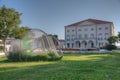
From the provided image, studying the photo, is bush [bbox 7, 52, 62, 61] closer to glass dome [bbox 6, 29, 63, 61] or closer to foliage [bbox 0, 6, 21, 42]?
glass dome [bbox 6, 29, 63, 61]

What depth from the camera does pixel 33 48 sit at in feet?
55.0

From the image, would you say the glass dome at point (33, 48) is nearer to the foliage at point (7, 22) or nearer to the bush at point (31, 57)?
the bush at point (31, 57)

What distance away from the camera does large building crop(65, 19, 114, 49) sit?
62259mm

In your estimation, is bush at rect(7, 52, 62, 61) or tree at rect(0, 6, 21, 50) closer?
bush at rect(7, 52, 62, 61)

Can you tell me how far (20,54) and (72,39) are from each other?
5378cm

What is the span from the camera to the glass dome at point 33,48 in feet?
49.1

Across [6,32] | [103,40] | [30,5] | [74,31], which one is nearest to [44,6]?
[30,5]

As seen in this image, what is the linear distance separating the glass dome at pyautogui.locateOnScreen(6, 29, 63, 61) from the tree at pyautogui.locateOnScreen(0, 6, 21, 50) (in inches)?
816

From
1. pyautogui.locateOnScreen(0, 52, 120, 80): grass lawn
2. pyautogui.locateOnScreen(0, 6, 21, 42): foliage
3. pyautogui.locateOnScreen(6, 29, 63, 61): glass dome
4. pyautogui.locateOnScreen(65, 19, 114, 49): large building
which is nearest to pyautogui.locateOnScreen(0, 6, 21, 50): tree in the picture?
pyautogui.locateOnScreen(0, 6, 21, 42): foliage

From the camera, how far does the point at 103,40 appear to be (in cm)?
6209

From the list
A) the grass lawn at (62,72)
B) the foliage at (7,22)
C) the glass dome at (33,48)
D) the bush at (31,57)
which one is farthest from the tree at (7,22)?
the grass lawn at (62,72)

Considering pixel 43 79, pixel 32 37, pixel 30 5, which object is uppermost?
pixel 30 5

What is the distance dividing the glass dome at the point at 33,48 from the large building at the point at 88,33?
4469 centimetres

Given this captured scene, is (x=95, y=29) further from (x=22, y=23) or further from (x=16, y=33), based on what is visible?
(x=16, y=33)
